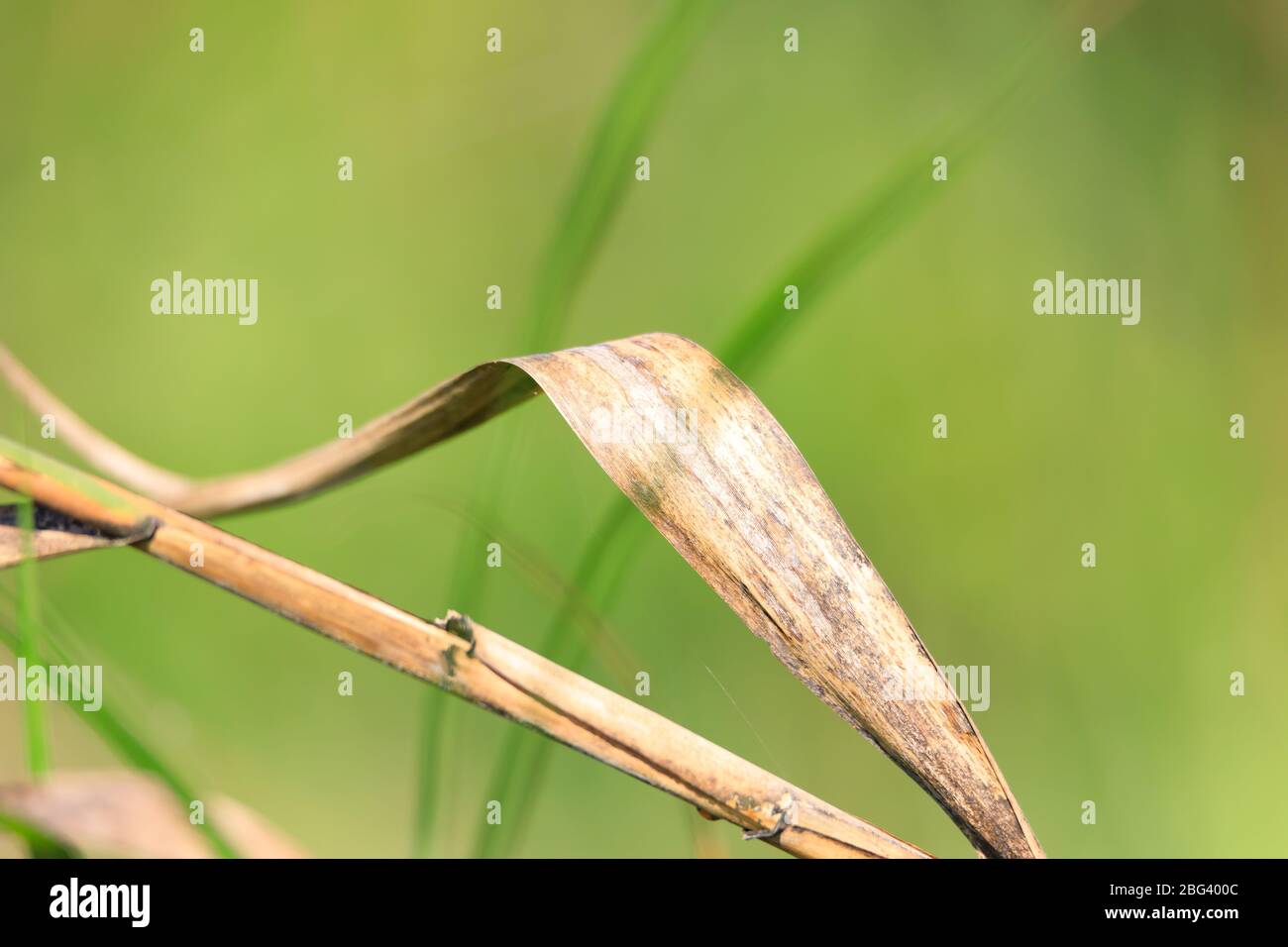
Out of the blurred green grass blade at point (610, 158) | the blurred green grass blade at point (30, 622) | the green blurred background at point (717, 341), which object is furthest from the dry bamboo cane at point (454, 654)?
the green blurred background at point (717, 341)

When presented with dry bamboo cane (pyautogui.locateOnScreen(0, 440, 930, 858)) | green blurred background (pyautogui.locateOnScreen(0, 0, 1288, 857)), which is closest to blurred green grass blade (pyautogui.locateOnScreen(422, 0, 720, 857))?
dry bamboo cane (pyautogui.locateOnScreen(0, 440, 930, 858))

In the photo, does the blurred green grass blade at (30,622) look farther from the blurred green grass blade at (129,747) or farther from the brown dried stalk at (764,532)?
the brown dried stalk at (764,532)

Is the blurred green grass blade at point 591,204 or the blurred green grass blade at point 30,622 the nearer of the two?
the blurred green grass blade at point 30,622

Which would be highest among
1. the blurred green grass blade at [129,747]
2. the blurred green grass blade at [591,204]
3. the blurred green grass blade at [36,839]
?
the blurred green grass blade at [591,204]

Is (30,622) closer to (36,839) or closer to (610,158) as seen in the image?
(36,839)

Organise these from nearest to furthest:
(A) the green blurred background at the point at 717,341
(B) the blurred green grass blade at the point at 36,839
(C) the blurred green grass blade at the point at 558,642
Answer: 1. (B) the blurred green grass blade at the point at 36,839
2. (C) the blurred green grass blade at the point at 558,642
3. (A) the green blurred background at the point at 717,341

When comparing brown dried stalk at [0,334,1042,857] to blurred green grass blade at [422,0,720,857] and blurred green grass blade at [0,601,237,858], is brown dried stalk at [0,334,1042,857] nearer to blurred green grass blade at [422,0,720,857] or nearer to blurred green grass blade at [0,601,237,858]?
blurred green grass blade at [422,0,720,857]

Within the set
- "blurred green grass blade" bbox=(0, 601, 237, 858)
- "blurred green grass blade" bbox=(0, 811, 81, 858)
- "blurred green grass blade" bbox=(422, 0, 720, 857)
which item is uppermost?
"blurred green grass blade" bbox=(422, 0, 720, 857)
